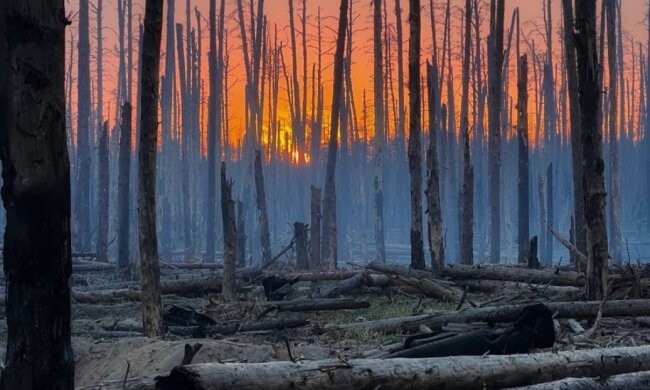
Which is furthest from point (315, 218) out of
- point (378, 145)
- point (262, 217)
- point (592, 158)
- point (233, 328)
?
point (592, 158)

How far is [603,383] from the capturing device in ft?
15.8

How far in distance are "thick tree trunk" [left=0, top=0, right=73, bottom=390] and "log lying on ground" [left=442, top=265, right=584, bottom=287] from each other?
925 cm

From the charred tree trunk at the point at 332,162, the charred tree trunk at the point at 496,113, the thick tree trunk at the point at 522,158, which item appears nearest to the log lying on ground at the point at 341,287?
the charred tree trunk at the point at 332,162

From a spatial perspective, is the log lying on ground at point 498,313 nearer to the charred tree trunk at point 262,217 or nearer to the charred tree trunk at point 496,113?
the charred tree trunk at point 496,113

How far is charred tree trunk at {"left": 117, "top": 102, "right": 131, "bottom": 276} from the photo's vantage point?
18.9m

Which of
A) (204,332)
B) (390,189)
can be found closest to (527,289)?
(204,332)

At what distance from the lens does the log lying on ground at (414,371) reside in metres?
4.10

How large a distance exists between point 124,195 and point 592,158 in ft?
50.5

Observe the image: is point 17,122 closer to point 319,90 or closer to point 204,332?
point 204,332

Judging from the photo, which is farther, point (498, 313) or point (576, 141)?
point (576, 141)

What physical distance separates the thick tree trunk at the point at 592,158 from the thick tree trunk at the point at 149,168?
552cm

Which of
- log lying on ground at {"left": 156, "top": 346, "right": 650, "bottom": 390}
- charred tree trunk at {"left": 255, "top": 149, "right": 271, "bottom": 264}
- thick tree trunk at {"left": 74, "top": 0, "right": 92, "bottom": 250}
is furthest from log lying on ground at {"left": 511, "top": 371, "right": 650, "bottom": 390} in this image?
thick tree trunk at {"left": 74, "top": 0, "right": 92, "bottom": 250}

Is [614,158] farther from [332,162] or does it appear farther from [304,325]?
[304,325]

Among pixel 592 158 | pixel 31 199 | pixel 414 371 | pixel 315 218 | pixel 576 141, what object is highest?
pixel 576 141
